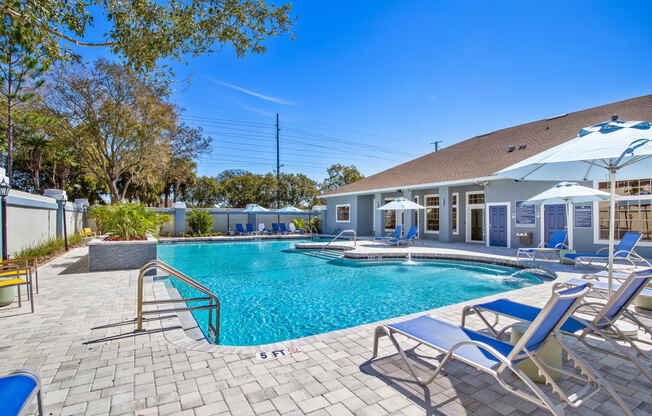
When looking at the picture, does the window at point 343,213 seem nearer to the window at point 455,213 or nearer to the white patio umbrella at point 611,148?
the window at point 455,213

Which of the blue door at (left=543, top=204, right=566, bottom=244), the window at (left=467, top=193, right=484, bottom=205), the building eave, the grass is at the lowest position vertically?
the grass

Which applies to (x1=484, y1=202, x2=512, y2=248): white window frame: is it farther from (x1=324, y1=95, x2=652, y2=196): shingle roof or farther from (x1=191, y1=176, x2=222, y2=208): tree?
(x1=191, y1=176, x2=222, y2=208): tree

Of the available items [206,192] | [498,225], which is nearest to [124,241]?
[498,225]

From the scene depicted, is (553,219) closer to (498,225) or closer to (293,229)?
(498,225)

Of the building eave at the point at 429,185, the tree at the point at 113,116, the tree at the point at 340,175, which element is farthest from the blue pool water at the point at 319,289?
the tree at the point at 340,175

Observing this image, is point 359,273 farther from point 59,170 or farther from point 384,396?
point 59,170

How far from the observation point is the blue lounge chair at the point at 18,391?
5.02 feet

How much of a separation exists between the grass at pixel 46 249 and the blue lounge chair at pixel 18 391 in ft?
32.3

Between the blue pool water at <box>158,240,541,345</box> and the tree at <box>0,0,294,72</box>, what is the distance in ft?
15.2

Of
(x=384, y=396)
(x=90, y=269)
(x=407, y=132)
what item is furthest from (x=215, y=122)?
(x=384, y=396)

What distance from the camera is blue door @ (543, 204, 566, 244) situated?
11.6 m

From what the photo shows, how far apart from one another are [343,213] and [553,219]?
12.7 m

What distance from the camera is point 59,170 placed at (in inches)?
1117

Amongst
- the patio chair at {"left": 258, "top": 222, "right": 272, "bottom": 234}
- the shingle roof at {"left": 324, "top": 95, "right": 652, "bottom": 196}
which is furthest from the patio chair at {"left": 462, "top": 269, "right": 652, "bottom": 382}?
the patio chair at {"left": 258, "top": 222, "right": 272, "bottom": 234}
